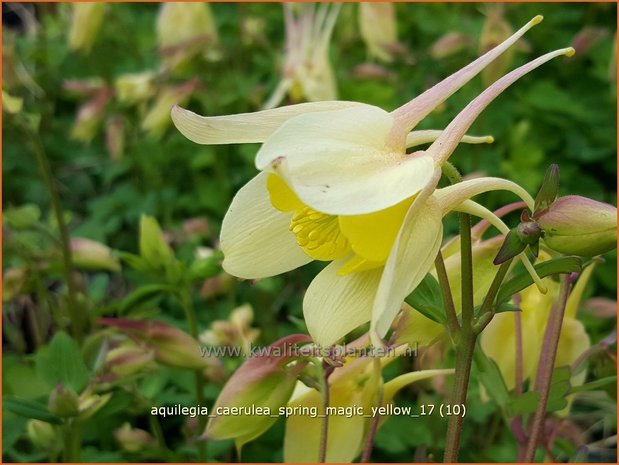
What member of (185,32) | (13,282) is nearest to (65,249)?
(13,282)

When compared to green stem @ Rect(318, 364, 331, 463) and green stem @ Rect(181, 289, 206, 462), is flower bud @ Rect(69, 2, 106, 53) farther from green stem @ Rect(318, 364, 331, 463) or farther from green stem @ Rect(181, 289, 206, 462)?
green stem @ Rect(318, 364, 331, 463)

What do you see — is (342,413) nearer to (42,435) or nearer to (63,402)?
(63,402)

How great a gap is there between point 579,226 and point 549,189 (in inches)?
1.4

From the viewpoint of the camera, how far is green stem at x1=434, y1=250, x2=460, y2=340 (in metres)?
0.65

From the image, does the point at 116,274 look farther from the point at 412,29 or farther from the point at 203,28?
the point at 412,29

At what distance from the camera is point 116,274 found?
6.07 feet

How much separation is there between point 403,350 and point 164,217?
101 cm

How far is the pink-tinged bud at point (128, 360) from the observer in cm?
98

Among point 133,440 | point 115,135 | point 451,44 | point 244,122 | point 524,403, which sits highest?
point 451,44

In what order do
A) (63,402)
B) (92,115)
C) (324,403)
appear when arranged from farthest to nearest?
1. (92,115)
2. (63,402)
3. (324,403)

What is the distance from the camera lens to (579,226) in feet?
2.03

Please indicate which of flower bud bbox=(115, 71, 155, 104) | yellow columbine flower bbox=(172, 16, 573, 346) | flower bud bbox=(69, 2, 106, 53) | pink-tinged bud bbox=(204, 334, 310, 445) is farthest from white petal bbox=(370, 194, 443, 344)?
flower bud bbox=(69, 2, 106, 53)

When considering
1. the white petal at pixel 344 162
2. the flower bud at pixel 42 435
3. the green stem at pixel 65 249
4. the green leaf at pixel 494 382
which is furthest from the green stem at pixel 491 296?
the green stem at pixel 65 249

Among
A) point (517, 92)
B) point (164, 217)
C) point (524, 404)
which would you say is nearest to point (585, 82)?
point (517, 92)
